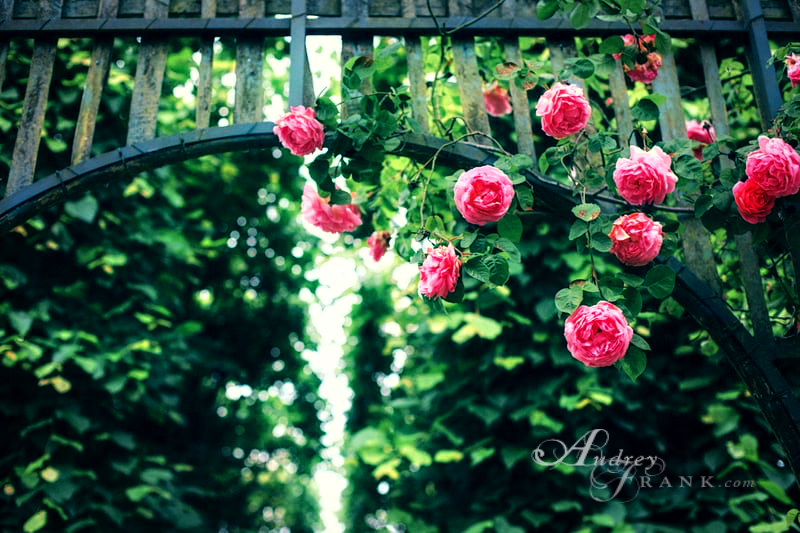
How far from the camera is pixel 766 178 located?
1.69 m

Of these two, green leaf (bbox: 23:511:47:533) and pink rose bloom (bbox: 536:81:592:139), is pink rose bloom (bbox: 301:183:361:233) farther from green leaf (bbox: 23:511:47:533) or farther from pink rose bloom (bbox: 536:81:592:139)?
green leaf (bbox: 23:511:47:533)

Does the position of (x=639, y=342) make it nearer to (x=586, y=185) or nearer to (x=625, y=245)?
(x=625, y=245)

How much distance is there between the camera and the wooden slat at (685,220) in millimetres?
1917

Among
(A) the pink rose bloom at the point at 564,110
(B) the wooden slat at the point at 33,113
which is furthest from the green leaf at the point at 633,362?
(B) the wooden slat at the point at 33,113

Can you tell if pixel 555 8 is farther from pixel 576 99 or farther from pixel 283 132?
pixel 283 132

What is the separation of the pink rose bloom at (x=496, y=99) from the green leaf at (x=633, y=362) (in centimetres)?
123

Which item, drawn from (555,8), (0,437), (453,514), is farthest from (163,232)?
(555,8)

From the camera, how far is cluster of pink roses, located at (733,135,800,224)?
1.68 meters

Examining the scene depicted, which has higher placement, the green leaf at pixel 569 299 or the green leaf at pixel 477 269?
the green leaf at pixel 477 269

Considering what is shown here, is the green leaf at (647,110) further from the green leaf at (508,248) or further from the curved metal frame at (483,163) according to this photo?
the green leaf at (508,248)

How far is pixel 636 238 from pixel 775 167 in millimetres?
366

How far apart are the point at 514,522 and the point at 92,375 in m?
2.35

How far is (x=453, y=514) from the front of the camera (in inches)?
150

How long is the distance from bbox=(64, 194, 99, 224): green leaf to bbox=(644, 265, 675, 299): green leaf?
314 centimetres
